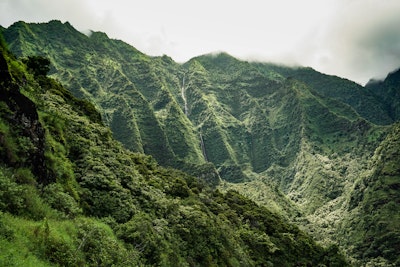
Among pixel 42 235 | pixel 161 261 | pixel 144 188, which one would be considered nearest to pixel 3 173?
pixel 42 235

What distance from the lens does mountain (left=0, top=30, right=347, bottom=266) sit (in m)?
17.6

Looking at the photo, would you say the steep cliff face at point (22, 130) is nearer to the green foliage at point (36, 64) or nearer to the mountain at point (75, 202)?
the mountain at point (75, 202)

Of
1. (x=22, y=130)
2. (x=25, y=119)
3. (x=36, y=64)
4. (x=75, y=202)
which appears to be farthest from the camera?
(x=36, y=64)

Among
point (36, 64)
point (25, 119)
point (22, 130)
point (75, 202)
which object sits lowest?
point (75, 202)

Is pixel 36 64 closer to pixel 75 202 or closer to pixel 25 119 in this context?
pixel 25 119

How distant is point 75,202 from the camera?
25.2 m

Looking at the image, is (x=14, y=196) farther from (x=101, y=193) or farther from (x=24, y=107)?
(x=101, y=193)

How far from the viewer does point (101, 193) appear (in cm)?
3016

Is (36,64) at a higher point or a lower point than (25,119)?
higher

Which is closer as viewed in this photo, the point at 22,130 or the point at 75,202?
the point at 22,130

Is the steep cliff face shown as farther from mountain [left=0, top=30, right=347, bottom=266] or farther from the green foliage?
the green foliage

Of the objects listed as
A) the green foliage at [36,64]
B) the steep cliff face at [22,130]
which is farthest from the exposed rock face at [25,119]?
the green foliage at [36,64]

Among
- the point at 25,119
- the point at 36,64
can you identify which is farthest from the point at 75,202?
the point at 36,64

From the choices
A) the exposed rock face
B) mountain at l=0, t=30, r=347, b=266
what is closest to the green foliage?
mountain at l=0, t=30, r=347, b=266
